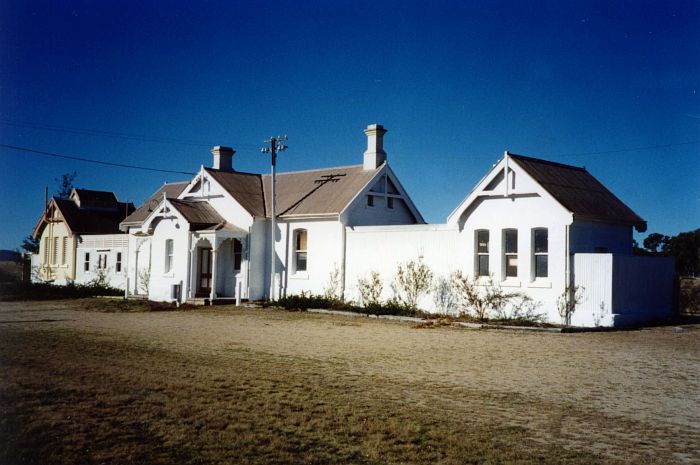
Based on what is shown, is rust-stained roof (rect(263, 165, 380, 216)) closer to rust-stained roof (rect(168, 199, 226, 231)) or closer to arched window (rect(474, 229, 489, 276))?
rust-stained roof (rect(168, 199, 226, 231))

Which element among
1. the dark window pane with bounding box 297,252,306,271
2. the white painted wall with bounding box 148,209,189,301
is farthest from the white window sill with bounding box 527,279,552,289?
the white painted wall with bounding box 148,209,189,301

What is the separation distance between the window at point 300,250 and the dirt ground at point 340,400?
1206 centimetres

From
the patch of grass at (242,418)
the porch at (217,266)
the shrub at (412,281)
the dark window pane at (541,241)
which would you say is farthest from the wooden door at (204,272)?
the patch of grass at (242,418)

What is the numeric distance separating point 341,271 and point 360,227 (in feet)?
6.25

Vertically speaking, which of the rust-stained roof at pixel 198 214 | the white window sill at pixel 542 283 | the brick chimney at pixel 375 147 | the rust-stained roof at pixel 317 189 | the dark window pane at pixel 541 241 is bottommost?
the white window sill at pixel 542 283

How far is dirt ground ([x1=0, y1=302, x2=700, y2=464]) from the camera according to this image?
6520mm

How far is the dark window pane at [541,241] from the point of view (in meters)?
20.8

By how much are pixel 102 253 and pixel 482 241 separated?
23336mm

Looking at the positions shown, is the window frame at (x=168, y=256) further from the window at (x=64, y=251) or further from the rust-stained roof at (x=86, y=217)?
the window at (x=64, y=251)

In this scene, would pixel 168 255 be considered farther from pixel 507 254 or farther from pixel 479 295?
pixel 507 254

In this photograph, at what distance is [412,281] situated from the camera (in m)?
23.7

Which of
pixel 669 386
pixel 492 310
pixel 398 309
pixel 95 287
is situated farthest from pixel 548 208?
pixel 95 287

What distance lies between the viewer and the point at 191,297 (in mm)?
28422

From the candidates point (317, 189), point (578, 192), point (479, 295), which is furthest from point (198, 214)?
point (578, 192)
